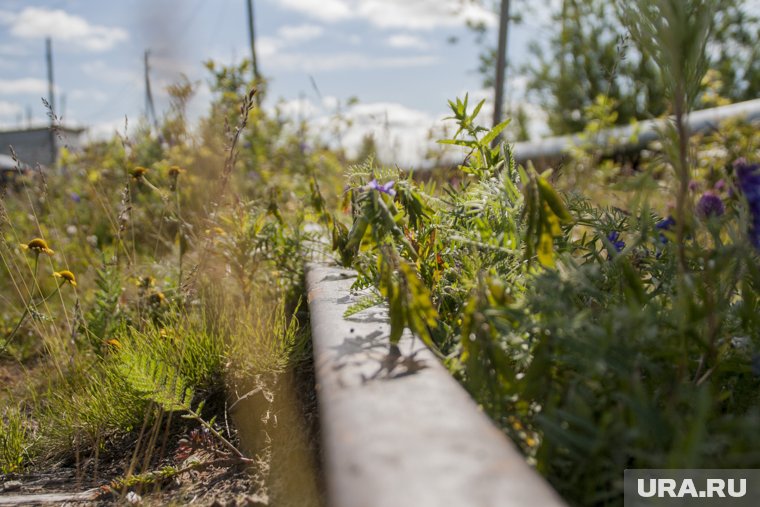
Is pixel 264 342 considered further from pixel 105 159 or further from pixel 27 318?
pixel 105 159

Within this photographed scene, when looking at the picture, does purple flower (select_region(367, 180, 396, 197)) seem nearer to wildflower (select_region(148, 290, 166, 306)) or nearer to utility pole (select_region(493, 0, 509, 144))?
wildflower (select_region(148, 290, 166, 306))

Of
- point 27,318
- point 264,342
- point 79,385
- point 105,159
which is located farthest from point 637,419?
point 105,159

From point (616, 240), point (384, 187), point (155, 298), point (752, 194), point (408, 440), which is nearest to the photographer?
point (408, 440)

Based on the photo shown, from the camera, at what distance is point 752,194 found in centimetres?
146

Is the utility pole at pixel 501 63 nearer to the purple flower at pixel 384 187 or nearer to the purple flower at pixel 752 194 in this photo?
the purple flower at pixel 384 187

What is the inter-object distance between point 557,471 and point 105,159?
6883 mm

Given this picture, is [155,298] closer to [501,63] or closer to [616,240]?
[616,240]

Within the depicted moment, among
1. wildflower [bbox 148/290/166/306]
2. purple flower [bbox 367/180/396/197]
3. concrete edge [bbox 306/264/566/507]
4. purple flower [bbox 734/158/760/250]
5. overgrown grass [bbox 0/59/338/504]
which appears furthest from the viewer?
wildflower [bbox 148/290/166/306]

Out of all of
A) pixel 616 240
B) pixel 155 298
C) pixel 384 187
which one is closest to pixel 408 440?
pixel 384 187

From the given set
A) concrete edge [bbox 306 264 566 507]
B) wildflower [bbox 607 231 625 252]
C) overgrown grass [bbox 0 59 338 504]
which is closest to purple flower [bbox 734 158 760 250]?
wildflower [bbox 607 231 625 252]

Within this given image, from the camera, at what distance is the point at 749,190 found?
146 cm

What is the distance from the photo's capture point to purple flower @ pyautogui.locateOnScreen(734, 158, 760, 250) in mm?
1435

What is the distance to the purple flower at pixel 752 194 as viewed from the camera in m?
1.44

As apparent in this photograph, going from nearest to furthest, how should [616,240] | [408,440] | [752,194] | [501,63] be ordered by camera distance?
[408,440] < [752,194] < [616,240] < [501,63]
